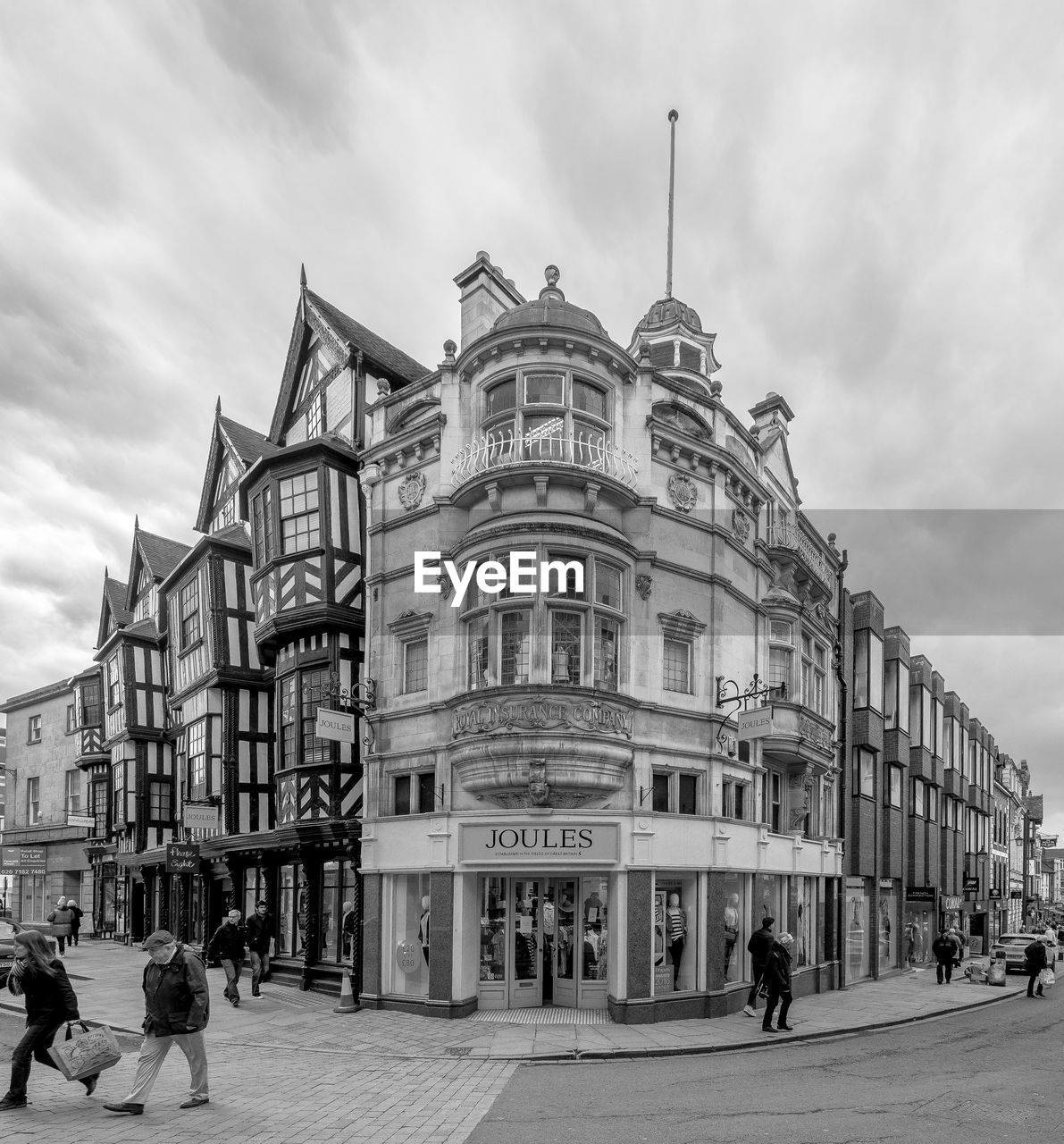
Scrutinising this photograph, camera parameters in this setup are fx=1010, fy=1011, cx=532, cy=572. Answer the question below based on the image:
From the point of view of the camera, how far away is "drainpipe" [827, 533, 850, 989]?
84.9ft

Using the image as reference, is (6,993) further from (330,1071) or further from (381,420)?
(381,420)

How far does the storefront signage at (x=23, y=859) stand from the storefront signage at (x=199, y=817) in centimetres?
1977

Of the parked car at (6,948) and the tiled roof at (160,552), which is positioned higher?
the tiled roof at (160,552)

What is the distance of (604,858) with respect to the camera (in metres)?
17.2

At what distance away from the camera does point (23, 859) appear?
4025 centimetres

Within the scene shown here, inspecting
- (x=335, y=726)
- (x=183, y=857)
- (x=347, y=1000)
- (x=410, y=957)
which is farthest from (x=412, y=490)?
(x=183, y=857)

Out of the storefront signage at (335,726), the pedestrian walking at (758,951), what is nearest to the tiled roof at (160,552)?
the storefront signage at (335,726)

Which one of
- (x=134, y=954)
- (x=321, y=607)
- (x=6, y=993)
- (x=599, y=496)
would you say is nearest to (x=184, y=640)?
(x=134, y=954)

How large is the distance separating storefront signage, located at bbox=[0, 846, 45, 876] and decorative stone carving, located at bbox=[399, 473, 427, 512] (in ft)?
96.6

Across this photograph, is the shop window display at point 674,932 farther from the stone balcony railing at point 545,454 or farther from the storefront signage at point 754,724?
the stone balcony railing at point 545,454

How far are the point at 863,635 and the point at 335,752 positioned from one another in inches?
685

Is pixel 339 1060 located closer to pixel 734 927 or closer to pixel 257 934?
pixel 257 934

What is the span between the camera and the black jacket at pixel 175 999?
31.6 ft

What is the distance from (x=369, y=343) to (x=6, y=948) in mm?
16471
